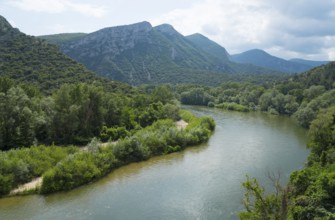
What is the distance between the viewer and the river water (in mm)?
33094

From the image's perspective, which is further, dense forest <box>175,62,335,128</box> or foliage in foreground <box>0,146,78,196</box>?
dense forest <box>175,62,335,128</box>

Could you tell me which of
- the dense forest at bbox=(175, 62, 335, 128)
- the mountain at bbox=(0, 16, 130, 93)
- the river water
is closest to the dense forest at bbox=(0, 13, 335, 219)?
the mountain at bbox=(0, 16, 130, 93)

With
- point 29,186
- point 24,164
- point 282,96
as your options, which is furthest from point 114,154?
point 282,96

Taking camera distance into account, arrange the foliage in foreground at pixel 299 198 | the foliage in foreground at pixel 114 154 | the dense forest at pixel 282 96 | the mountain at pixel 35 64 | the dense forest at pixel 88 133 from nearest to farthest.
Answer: the foliage in foreground at pixel 299 198, the dense forest at pixel 88 133, the foliage in foreground at pixel 114 154, the mountain at pixel 35 64, the dense forest at pixel 282 96

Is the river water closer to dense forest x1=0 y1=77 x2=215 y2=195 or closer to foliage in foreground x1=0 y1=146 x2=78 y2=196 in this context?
dense forest x1=0 y1=77 x2=215 y2=195

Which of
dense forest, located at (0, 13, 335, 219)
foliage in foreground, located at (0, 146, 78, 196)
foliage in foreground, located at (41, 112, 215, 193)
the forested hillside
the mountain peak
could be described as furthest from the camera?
the mountain peak

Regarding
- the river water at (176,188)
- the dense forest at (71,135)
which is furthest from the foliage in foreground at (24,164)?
the river water at (176,188)

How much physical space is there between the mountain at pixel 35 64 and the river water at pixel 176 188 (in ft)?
136

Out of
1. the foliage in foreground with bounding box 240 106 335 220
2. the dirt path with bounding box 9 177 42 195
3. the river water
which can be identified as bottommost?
the river water

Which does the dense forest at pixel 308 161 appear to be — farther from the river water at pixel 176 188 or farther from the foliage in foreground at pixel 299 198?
the river water at pixel 176 188

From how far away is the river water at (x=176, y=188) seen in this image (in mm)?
33094

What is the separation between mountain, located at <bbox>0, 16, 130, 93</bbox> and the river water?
136 feet

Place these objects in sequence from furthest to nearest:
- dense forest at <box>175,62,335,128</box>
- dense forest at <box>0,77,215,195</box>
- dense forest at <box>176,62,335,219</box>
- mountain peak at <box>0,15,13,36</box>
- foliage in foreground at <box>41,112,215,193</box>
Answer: mountain peak at <box>0,15,13,36</box> → dense forest at <box>175,62,335,128</box> → dense forest at <box>0,77,215,195</box> → foliage in foreground at <box>41,112,215,193</box> → dense forest at <box>176,62,335,219</box>

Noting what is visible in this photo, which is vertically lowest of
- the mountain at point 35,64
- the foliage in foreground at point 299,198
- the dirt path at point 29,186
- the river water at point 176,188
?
the river water at point 176,188
